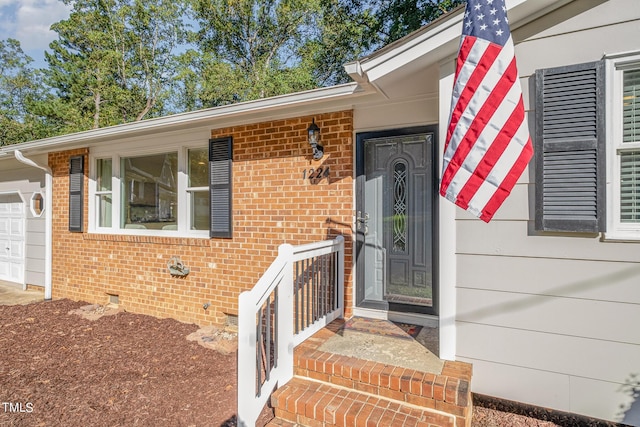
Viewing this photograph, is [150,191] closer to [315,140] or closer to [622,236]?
[315,140]

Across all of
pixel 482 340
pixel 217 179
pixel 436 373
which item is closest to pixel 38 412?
pixel 217 179

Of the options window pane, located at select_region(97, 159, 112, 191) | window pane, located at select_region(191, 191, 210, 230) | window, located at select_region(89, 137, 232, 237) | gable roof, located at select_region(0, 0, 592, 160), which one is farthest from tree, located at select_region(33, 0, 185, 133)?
window pane, located at select_region(191, 191, 210, 230)

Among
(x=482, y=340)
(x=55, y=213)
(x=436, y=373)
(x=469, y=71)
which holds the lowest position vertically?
(x=436, y=373)

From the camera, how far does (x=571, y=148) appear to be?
2297 millimetres

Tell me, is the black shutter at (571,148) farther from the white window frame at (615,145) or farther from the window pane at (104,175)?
the window pane at (104,175)

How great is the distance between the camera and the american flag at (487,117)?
6.70ft

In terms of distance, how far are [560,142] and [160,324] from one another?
197 inches

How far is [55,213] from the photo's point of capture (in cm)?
627

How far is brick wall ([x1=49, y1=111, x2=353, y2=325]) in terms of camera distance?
3.77 m

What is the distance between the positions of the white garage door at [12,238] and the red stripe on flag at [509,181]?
8670 millimetres

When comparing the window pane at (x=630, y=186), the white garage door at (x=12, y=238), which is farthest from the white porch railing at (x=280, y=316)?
the white garage door at (x=12, y=238)

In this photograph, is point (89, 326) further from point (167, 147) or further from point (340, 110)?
point (340, 110)

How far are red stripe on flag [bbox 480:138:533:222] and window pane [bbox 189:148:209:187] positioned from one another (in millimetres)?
3861

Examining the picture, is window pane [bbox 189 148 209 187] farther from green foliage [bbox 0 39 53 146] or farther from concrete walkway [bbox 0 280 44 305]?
green foliage [bbox 0 39 53 146]
